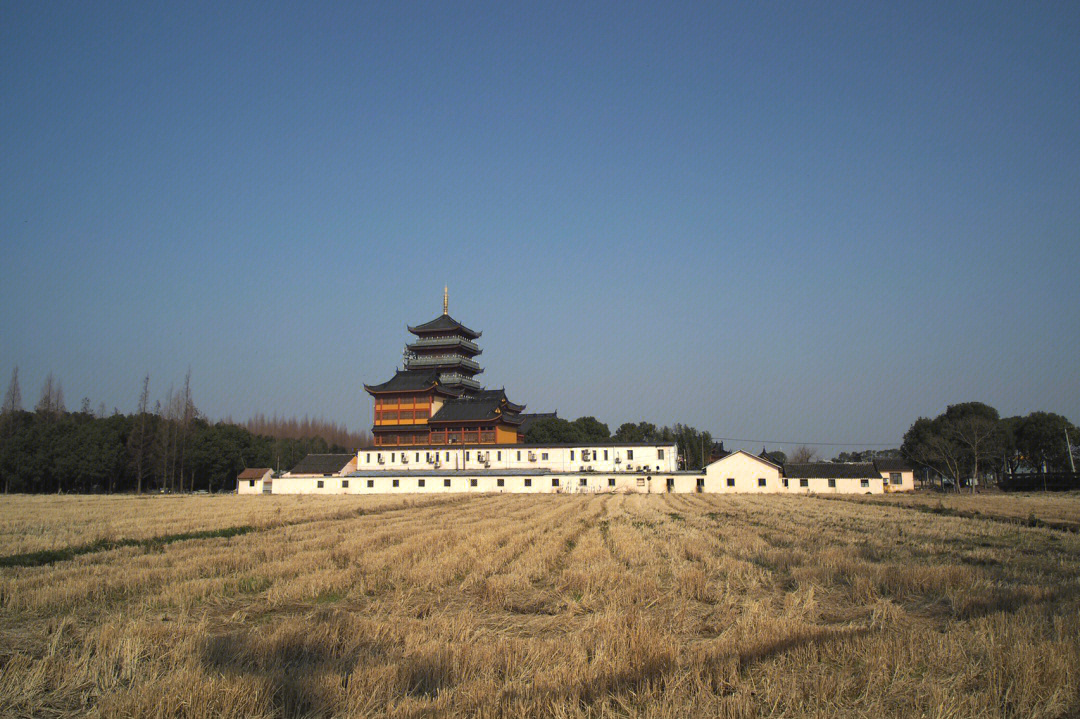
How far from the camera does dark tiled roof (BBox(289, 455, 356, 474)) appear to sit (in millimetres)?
73375

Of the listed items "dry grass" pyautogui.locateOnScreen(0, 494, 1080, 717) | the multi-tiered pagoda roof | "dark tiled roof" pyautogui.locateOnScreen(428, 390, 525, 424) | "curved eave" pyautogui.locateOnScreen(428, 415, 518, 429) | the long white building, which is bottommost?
the long white building

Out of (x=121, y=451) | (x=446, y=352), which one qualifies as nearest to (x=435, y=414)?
(x=446, y=352)

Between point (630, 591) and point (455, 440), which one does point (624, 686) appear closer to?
point (630, 591)

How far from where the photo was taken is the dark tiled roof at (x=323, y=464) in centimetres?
7338

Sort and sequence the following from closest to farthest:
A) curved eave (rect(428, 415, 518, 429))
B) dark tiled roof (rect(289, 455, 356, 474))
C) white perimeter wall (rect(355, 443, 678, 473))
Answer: white perimeter wall (rect(355, 443, 678, 473)) < curved eave (rect(428, 415, 518, 429)) < dark tiled roof (rect(289, 455, 356, 474))

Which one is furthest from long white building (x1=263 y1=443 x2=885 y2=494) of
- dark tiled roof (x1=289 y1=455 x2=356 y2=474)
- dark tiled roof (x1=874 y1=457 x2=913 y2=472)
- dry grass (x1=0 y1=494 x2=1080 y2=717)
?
dry grass (x1=0 y1=494 x2=1080 y2=717)

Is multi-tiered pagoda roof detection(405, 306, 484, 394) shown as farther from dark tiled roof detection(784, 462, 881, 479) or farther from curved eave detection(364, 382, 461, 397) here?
Result: dark tiled roof detection(784, 462, 881, 479)

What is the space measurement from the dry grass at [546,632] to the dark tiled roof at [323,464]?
5877 centimetres

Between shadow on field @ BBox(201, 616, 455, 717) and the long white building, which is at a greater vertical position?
shadow on field @ BBox(201, 616, 455, 717)

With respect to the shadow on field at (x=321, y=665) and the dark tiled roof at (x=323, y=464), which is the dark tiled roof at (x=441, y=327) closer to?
the dark tiled roof at (x=323, y=464)

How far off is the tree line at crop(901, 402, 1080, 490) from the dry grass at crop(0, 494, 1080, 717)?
67488 mm

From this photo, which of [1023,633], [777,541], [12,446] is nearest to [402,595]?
[1023,633]

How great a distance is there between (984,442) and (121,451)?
3672 inches

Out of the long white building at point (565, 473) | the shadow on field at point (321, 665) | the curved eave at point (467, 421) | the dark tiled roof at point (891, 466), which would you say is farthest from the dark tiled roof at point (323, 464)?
the shadow on field at point (321, 665)
